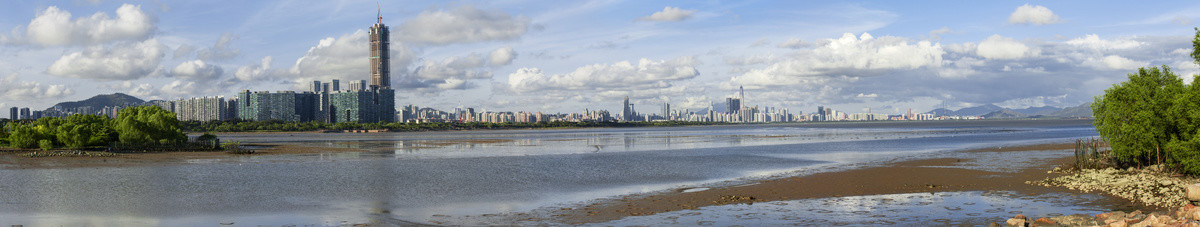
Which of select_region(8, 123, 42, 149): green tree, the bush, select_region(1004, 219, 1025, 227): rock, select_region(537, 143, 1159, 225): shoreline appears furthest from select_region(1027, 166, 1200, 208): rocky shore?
select_region(8, 123, 42, 149): green tree

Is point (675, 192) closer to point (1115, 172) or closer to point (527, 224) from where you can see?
point (527, 224)

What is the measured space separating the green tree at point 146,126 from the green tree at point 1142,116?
3447 inches

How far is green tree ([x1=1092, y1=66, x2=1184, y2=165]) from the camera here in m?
32.6

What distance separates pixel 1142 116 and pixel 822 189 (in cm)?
1660

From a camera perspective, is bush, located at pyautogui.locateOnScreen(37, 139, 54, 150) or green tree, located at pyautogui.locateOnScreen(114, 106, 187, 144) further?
green tree, located at pyautogui.locateOnScreen(114, 106, 187, 144)

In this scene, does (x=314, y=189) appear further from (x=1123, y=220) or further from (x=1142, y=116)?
(x=1142, y=116)

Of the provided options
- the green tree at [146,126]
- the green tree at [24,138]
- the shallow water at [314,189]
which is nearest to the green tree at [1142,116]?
the shallow water at [314,189]

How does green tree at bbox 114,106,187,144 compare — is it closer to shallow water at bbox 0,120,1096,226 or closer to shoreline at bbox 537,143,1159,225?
shallow water at bbox 0,120,1096,226

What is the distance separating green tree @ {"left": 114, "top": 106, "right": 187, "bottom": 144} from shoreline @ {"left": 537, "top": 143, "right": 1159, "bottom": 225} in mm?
71641

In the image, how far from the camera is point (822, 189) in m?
29.9

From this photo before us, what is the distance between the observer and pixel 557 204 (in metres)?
26.5

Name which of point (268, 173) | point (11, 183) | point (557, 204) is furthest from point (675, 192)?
point (11, 183)

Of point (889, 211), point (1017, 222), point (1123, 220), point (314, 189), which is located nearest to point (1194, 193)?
point (1123, 220)

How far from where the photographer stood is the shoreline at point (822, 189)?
932 inches
